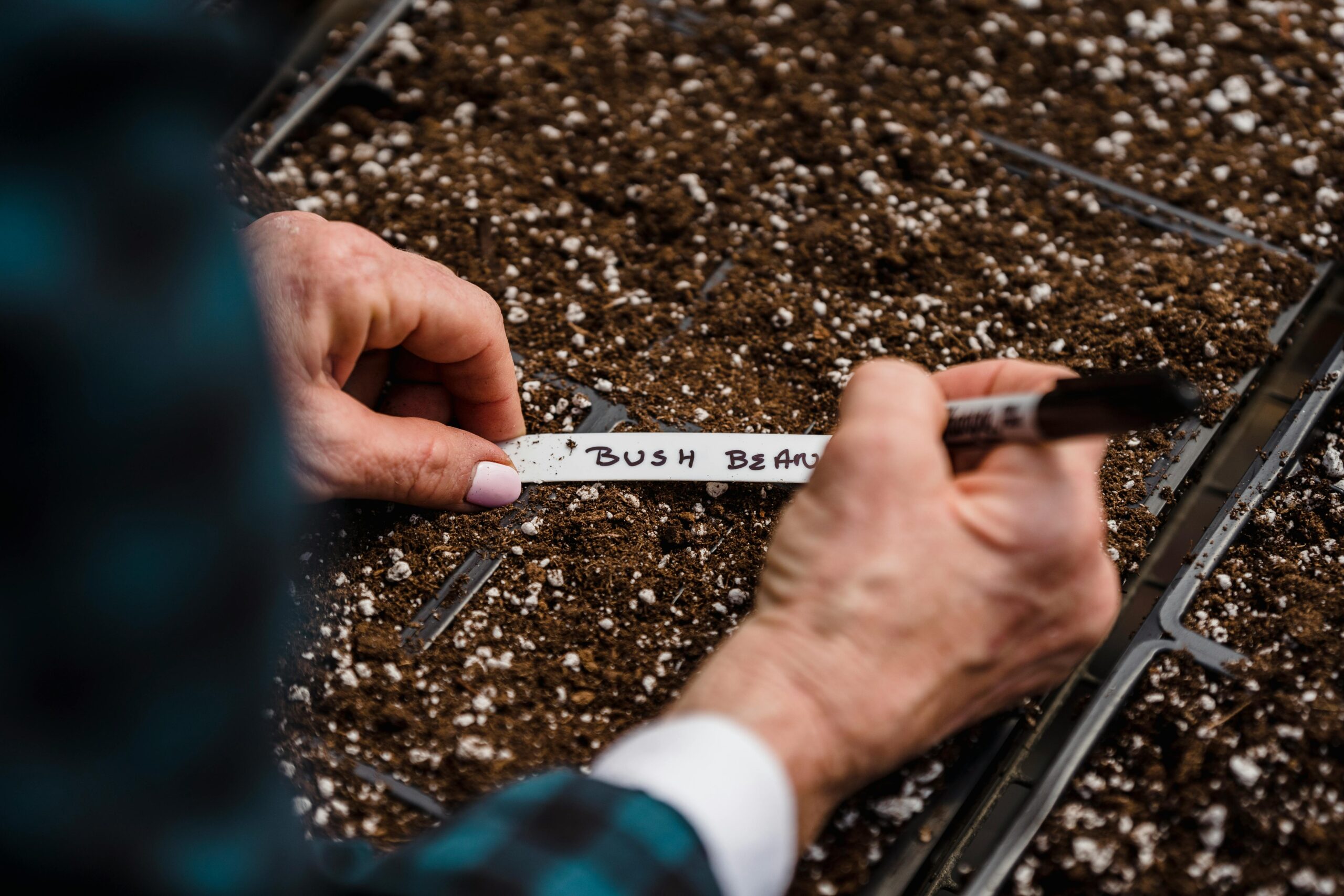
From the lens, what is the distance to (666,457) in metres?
1.01

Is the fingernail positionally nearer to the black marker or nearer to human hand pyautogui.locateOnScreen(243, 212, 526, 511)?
human hand pyautogui.locateOnScreen(243, 212, 526, 511)

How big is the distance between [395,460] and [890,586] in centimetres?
48

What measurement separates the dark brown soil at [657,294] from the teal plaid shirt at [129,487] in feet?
1.13

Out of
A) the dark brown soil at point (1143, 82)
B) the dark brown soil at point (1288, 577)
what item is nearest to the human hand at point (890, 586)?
the dark brown soil at point (1288, 577)

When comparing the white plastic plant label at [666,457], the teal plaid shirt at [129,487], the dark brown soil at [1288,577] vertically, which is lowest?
the white plastic plant label at [666,457]

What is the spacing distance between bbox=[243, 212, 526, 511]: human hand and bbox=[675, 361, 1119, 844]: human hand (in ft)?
1.22

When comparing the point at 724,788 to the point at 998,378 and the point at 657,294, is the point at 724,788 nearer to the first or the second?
the point at 998,378

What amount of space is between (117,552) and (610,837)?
1.09ft

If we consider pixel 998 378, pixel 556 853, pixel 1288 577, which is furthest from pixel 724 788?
pixel 1288 577

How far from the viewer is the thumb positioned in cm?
87

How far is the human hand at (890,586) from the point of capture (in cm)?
67

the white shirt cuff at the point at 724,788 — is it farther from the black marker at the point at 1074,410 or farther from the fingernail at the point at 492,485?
the fingernail at the point at 492,485

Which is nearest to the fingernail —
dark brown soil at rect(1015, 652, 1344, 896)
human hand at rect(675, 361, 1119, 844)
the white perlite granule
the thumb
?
the thumb

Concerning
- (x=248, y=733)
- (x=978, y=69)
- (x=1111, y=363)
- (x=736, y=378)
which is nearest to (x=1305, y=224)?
(x=1111, y=363)
